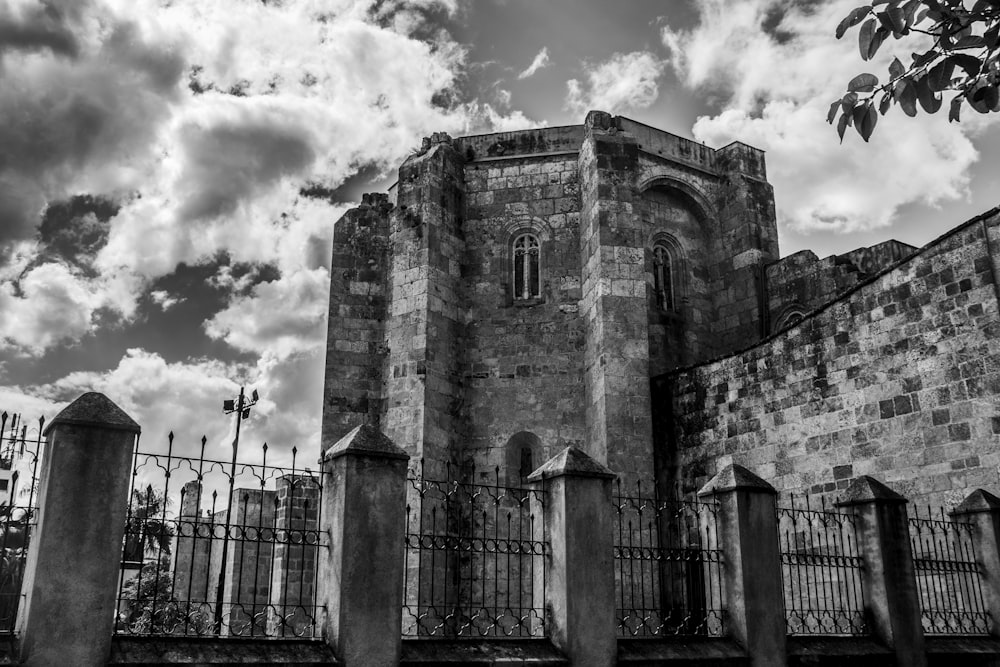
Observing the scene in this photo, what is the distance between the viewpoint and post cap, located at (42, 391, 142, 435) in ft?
21.4

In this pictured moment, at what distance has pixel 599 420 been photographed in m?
16.4

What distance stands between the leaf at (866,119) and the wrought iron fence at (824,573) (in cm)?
541

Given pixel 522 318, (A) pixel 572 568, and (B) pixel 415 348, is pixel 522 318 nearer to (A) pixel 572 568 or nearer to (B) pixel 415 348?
(B) pixel 415 348

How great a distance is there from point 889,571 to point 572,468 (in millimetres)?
4180

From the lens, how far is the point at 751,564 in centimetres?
912

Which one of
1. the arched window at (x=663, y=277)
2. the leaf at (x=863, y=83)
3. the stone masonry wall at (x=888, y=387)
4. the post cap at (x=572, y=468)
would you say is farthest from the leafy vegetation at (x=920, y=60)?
the arched window at (x=663, y=277)

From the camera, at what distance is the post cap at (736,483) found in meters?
9.23

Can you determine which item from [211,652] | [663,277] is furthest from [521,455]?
[211,652]

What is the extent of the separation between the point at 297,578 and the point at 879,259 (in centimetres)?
1275

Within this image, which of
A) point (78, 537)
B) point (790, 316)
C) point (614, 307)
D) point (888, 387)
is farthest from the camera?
point (790, 316)

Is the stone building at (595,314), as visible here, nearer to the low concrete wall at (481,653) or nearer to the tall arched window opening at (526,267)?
the tall arched window opening at (526,267)

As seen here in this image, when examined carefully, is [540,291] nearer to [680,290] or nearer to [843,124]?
[680,290]

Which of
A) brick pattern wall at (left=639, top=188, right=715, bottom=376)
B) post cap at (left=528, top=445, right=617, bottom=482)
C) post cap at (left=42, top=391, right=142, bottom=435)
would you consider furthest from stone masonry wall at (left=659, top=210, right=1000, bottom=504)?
post cap at (left=42, top=391, right=142, bottom=435)

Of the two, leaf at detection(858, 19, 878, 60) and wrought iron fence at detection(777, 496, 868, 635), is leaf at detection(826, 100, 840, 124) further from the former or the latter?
wrought iron fence at detection(777, 496, 868, 635)
